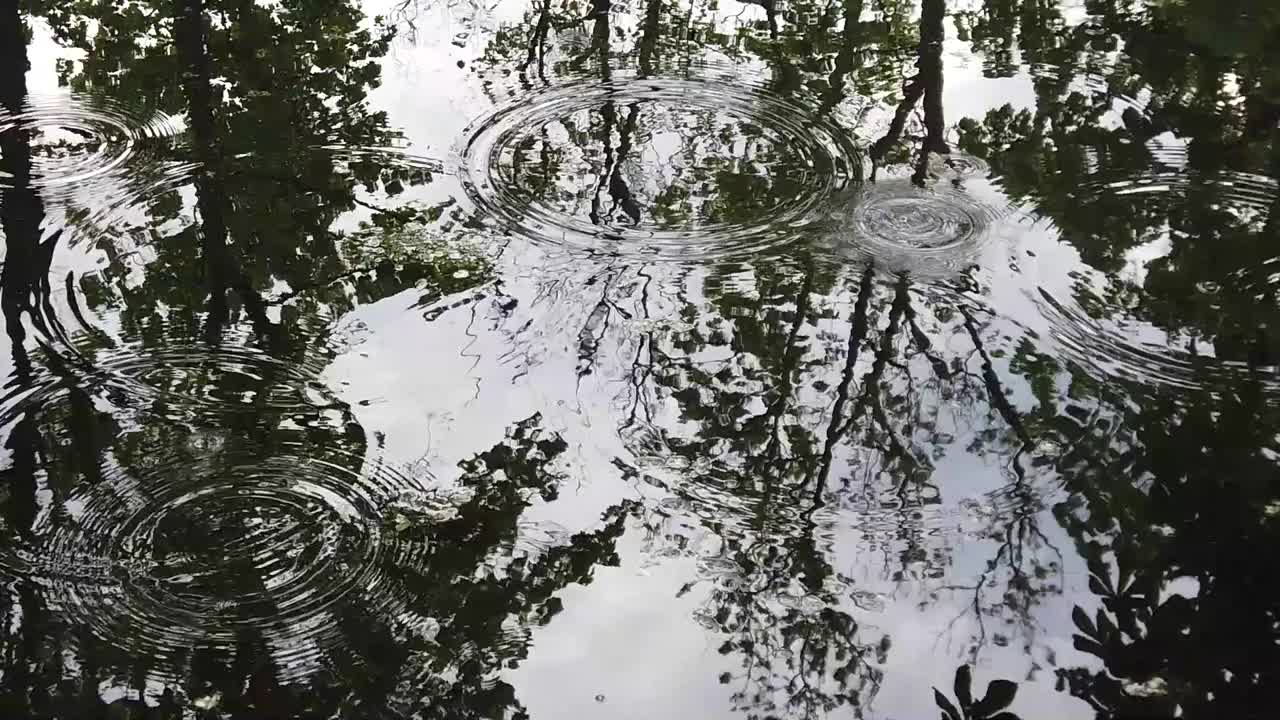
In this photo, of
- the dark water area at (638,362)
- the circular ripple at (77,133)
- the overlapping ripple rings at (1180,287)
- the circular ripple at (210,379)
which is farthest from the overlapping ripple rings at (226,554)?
the overlapping ripple rings at (1180,287)

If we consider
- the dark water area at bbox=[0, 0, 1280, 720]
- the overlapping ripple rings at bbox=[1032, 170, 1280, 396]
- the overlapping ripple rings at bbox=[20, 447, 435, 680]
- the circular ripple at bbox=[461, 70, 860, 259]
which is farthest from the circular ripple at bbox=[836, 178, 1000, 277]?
the overlapping ripple rings at bbox=[20, 447, 435, 680]

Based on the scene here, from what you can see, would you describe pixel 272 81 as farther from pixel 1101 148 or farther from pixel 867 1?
pixel 1101 148

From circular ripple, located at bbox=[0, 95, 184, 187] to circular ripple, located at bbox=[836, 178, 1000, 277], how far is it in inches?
91.2

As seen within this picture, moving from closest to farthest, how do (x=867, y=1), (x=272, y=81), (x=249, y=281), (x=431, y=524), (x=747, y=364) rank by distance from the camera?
1. (x=431, y=524)
2. (x=747, y=364)
3. (x=249, y=281)
4. (x=272, y=81)
5. (x=867, y=1)

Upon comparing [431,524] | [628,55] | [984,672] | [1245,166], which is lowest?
[984,672]

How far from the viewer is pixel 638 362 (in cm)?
327

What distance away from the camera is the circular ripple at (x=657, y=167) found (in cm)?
372

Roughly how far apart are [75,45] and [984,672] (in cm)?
393

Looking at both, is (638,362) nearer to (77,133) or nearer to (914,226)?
(914,226)

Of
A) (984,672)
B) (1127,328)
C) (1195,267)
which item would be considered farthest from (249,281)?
(1195,267)

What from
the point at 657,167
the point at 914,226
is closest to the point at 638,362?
the point at 657,167

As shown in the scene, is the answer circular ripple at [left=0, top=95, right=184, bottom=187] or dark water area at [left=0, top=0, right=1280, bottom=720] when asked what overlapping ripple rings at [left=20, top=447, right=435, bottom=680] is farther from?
circular ripple at [left=0, top=95, right=184, bottom=187]

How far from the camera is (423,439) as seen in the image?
9.93 ft

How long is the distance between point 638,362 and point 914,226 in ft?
3.51
